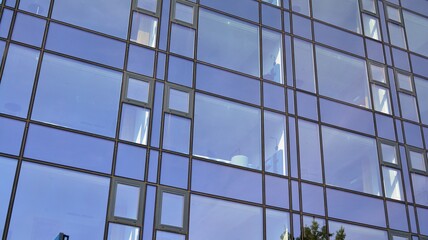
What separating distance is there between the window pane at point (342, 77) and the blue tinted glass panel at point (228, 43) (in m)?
2.87

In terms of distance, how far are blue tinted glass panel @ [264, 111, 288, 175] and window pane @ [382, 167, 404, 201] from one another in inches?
165

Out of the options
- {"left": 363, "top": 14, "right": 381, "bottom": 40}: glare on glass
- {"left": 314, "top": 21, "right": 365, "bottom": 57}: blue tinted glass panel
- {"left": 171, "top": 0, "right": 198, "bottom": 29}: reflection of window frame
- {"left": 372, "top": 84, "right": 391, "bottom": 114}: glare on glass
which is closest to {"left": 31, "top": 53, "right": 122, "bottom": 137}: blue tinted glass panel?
{"left": 171, "top": 0, "right": 198, "bottom": 29}: reflection of window frame

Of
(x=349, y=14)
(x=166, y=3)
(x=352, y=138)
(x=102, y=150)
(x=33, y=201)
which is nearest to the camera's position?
(x=33, y=201)

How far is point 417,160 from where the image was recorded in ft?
75.7

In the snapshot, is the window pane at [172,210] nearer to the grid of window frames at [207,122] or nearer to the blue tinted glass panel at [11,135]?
the grid of window frames at [207,122]

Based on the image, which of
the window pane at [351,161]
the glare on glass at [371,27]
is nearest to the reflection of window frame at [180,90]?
the window pane at [351,161]

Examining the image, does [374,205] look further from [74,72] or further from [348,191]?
[74,72]

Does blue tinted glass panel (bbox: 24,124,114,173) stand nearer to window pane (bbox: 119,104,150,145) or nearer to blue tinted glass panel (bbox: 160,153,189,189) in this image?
window pane (bbox: 119,104,150,145)

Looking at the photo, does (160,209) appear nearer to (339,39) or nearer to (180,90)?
(180,90)

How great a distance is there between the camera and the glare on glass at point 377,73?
2411 centimetres

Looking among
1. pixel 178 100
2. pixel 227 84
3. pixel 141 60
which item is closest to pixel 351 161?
pixel 227 84

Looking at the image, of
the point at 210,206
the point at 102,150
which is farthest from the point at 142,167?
the point at 210,206

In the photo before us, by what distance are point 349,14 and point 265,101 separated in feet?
22.2

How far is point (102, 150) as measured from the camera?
1752 cm
